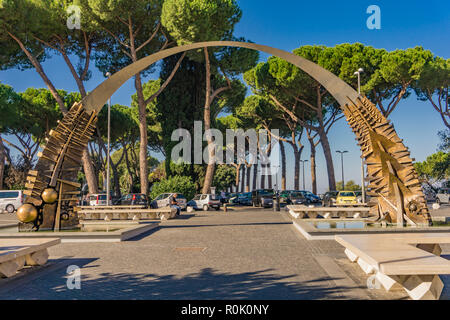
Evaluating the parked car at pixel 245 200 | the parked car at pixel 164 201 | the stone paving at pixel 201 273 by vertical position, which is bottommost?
the parked car at pixel 245 200

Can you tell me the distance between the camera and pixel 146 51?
30.2 metres

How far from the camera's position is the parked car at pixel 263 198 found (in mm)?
33625

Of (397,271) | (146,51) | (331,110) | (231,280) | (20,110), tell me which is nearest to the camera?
(397,271)

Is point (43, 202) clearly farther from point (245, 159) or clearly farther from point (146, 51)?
point (245, 159)

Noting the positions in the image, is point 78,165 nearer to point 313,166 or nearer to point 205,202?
point 205,202

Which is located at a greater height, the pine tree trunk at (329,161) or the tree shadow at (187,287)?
the pine tree trunk at (329,161)

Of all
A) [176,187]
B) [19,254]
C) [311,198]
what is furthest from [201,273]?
[311,198]

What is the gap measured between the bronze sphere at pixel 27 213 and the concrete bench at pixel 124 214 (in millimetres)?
7749

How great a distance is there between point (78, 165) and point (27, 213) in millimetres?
2300

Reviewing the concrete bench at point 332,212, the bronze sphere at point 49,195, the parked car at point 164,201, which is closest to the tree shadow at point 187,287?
the bronze sphere at point 49,195

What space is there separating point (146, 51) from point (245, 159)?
39.0 m

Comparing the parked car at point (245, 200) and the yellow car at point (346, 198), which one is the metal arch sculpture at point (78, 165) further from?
the parked car at point (245, 200)

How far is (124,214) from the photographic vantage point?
2038cm

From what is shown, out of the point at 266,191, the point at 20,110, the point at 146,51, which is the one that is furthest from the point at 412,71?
the point at 20,110
